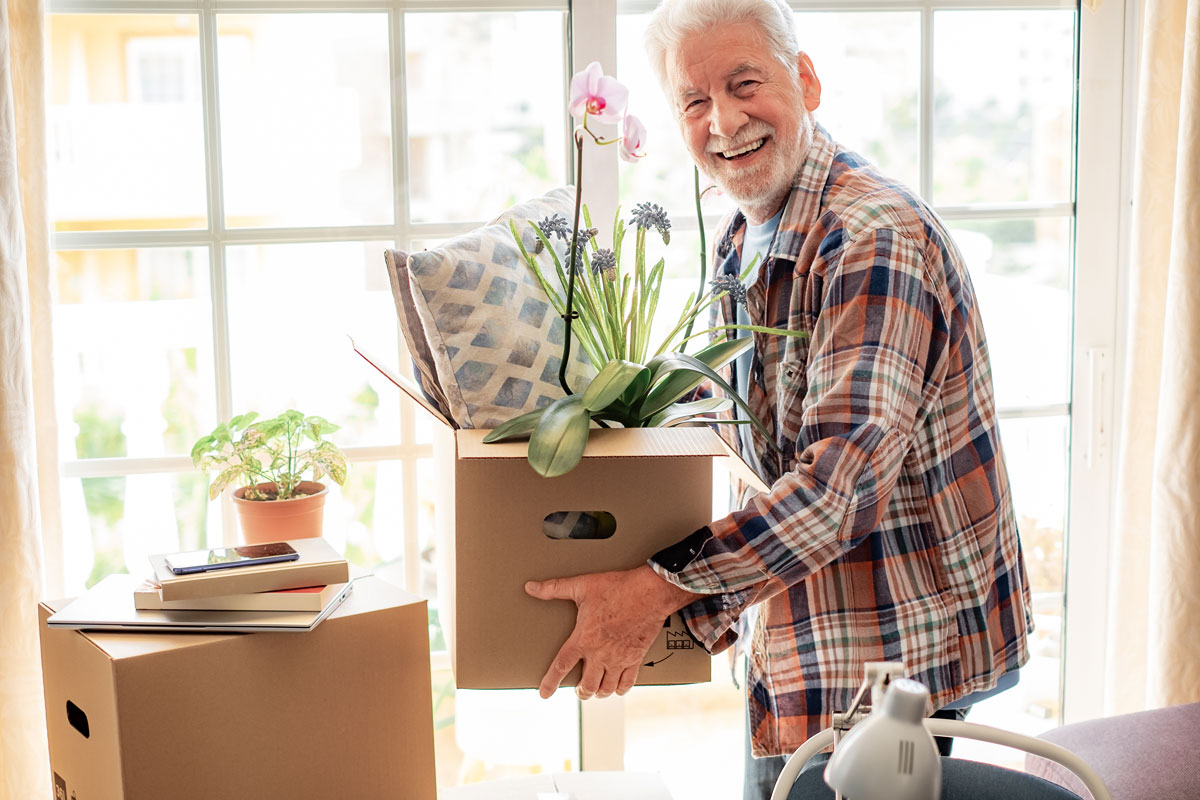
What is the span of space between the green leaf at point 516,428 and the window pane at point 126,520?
1.03m

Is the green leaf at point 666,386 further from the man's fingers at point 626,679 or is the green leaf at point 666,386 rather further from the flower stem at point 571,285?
the man's fingers at point 626,679

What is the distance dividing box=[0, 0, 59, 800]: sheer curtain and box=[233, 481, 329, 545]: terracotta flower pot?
0.33 metres

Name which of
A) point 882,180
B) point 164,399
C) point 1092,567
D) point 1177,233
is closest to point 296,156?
point 164,399

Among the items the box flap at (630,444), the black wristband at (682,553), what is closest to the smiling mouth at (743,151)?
the box flap at (630,444)

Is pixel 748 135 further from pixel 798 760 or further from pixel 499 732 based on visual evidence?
pixel 499 732

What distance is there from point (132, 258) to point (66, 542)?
541 mm

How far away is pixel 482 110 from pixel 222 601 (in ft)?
3.60

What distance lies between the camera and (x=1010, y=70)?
7.23ft

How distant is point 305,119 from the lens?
1.97 m

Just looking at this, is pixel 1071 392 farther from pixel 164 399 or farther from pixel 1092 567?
pixel 164 399

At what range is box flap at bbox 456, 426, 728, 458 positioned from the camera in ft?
3.76

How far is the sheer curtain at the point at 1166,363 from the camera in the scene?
1988 mm

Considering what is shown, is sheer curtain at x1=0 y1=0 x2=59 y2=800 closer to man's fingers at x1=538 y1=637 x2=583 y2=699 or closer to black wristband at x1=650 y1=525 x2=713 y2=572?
man's fingers at x1=538 y1=637 x2=583 y2=699

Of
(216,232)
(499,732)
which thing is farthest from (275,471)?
(499,732)
